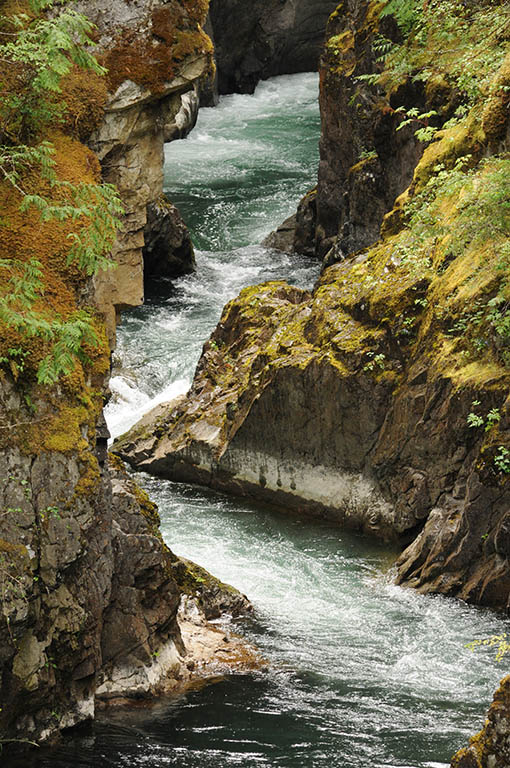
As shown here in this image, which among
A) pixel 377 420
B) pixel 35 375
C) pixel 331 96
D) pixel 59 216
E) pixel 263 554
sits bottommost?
pixel 263 554

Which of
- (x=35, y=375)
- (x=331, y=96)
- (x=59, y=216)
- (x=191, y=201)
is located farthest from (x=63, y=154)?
(x=191, y=201)

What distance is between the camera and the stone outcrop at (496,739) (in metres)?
6.94

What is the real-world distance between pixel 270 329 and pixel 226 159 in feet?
54.0

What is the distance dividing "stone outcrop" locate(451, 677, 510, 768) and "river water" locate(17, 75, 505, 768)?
189 centimetres

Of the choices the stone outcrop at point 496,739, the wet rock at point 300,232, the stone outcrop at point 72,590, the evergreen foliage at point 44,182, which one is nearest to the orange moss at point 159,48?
the evergreen foliage at point 44,182

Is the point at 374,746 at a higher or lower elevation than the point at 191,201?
lower

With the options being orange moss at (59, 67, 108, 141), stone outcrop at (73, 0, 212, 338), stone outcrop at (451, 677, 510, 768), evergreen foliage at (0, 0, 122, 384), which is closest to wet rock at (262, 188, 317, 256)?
stone outcrop at (73, 0, 212, 338)

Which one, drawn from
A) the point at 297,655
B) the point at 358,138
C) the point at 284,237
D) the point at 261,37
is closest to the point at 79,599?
the point at 297,655

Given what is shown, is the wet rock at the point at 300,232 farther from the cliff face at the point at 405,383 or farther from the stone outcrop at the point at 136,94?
the stone outcrop at the point at 136,94

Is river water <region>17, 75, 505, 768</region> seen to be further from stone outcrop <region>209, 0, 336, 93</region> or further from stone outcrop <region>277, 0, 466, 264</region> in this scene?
stone outcrop <region>209, 0, 336, 93</region>

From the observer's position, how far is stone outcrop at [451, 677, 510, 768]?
694 centimetres

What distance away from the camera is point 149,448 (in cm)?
1819

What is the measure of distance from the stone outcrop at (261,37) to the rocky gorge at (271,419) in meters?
19.5

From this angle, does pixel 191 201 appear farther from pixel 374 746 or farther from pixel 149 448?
pixel 374 746
